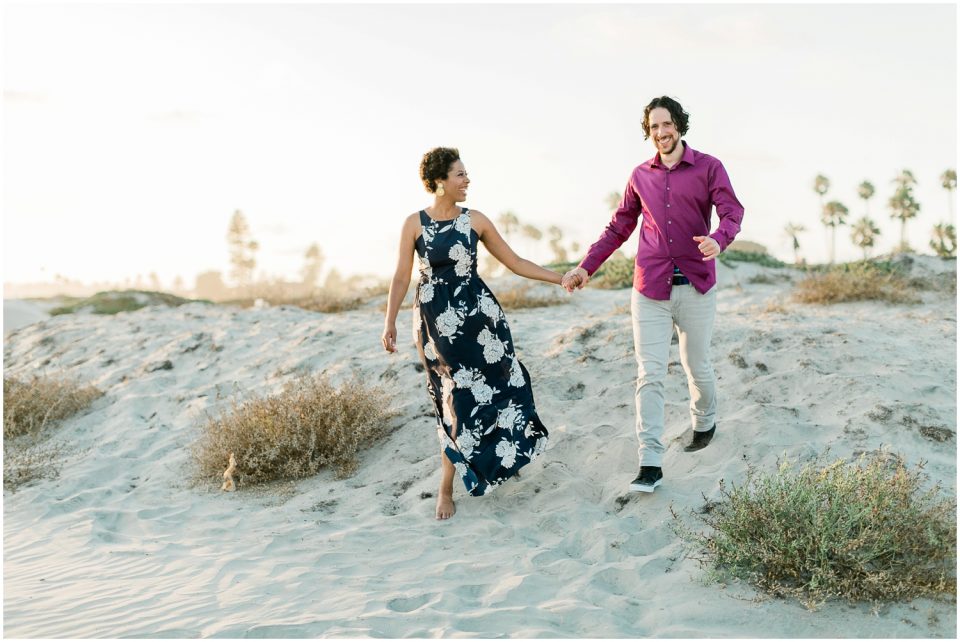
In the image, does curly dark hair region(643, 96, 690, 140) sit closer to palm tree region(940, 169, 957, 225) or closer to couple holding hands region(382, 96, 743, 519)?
couple holding hands region(382, 96, 743, 519)

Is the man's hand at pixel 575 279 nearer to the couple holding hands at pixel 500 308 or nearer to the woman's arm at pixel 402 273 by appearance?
the couple holding hands at pixel 500 308

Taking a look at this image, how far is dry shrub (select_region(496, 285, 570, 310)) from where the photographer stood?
1102cm

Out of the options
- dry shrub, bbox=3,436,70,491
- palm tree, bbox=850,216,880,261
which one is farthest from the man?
palm tree, bbox=850,216,880,261

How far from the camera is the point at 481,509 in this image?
5184 mm

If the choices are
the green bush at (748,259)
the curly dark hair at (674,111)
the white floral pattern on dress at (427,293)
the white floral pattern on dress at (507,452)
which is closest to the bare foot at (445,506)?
the white floral pattern on dress at (507,452)

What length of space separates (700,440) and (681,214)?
156 cm

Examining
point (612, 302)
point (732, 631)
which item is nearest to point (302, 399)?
point (732, 631)

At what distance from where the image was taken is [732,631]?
357cm

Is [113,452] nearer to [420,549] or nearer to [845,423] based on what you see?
[420,549]

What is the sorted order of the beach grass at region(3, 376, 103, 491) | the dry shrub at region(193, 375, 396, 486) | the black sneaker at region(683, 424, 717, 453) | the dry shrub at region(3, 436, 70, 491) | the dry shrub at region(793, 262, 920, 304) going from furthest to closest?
the dry shrub at region(793, 262, 920, 304) < the beach grass at region(3, 376, 103, 491) < the dry shrub at region(3, 436, 70, 491) < the dry shrub at region(193, 375, 396, 486) < the black sneaker at region(683, 424, 717, 453)

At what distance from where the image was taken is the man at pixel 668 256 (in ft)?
15.7

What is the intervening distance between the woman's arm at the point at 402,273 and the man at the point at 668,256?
4.42ft

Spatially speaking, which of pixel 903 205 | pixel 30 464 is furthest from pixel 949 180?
pixel 30 464

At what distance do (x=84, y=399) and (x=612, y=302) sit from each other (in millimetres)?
6809
